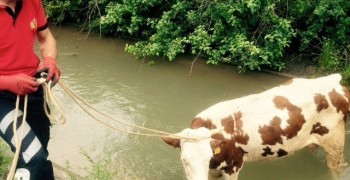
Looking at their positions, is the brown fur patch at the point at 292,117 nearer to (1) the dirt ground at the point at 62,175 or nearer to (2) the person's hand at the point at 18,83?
(1) the dirt ground at the point at 62,175

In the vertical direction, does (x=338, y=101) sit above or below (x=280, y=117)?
above

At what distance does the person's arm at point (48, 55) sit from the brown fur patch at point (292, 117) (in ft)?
7.32

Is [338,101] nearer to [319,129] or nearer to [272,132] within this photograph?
[319,129]

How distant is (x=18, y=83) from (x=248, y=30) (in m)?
5.39

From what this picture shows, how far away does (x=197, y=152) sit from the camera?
12.8ft

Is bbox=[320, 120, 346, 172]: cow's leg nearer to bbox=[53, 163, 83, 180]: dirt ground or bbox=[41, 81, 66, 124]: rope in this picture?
bbox=[53, 163, 83, 180]: dirt ground

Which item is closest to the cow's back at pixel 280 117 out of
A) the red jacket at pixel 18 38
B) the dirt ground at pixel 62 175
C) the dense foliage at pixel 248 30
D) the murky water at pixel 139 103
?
the murky water at pixel 139 103

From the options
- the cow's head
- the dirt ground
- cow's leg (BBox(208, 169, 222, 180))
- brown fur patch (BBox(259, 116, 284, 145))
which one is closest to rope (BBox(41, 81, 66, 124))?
the cow's head

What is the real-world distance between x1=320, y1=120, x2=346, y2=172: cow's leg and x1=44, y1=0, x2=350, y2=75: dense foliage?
2.41 m

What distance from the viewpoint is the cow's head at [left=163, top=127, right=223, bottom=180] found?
384 cm

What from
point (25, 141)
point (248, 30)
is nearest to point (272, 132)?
point (25, 141)

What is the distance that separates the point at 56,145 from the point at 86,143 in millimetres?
396

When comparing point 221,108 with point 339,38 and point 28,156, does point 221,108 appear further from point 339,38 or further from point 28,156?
point 339,38

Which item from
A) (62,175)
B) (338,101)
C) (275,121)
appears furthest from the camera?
(62,175)
